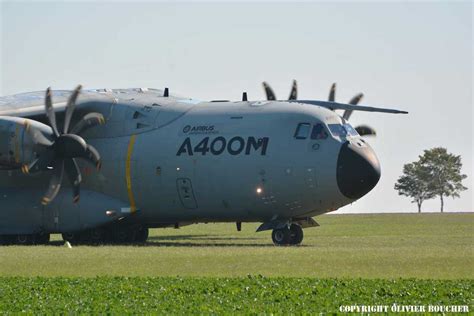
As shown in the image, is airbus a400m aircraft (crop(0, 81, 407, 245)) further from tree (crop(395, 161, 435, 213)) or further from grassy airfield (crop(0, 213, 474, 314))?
tree (crop(395, 161, 435, 213))

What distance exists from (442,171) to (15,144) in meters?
98.6

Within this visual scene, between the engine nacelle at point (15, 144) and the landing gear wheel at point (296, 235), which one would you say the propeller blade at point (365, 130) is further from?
the engine nacelle at point (15, 144)

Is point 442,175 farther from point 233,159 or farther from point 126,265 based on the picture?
point 126,265

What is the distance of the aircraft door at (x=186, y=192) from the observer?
1582 inches

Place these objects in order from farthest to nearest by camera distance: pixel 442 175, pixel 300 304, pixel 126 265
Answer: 1. pixel 442 175
2. pixel 126 265
3. pixel 300 304

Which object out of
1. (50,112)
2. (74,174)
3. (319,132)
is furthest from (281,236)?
(50,112)

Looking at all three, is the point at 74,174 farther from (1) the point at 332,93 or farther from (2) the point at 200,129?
(1) the point at 332,93

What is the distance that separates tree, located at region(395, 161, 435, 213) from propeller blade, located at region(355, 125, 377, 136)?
86077mm

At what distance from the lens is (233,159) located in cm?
3909

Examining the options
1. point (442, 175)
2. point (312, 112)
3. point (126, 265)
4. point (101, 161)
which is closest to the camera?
point (126, 265)

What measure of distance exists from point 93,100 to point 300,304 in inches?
877

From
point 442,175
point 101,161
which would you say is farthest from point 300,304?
point 442,175

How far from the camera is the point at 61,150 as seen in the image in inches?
1526

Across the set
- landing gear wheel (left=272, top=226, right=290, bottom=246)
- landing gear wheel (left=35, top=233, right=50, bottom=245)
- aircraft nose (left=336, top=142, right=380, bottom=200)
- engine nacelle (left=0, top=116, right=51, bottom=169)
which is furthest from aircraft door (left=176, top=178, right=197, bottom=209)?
landing gear wheel (left=35, top=233, right=50, bottom=245)
